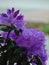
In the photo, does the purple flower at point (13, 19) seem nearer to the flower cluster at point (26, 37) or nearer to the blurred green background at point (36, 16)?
the flower cluster at point (26, 37)

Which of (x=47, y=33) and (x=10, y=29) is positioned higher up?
(x=10, y=29)

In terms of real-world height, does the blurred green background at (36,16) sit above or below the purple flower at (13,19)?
below

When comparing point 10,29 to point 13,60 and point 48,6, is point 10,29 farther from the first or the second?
point 48,6

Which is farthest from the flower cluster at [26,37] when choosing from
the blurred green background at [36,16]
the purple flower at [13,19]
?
the blurred green background at [36,16]

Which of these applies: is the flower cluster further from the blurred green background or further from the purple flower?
the blurred green background

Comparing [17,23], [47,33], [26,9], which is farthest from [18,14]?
[26,9]

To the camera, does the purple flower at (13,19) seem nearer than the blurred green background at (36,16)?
Yes

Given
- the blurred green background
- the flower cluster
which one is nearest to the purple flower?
the flower cluster

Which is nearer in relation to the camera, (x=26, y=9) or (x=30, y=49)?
(x=30, y=49)
